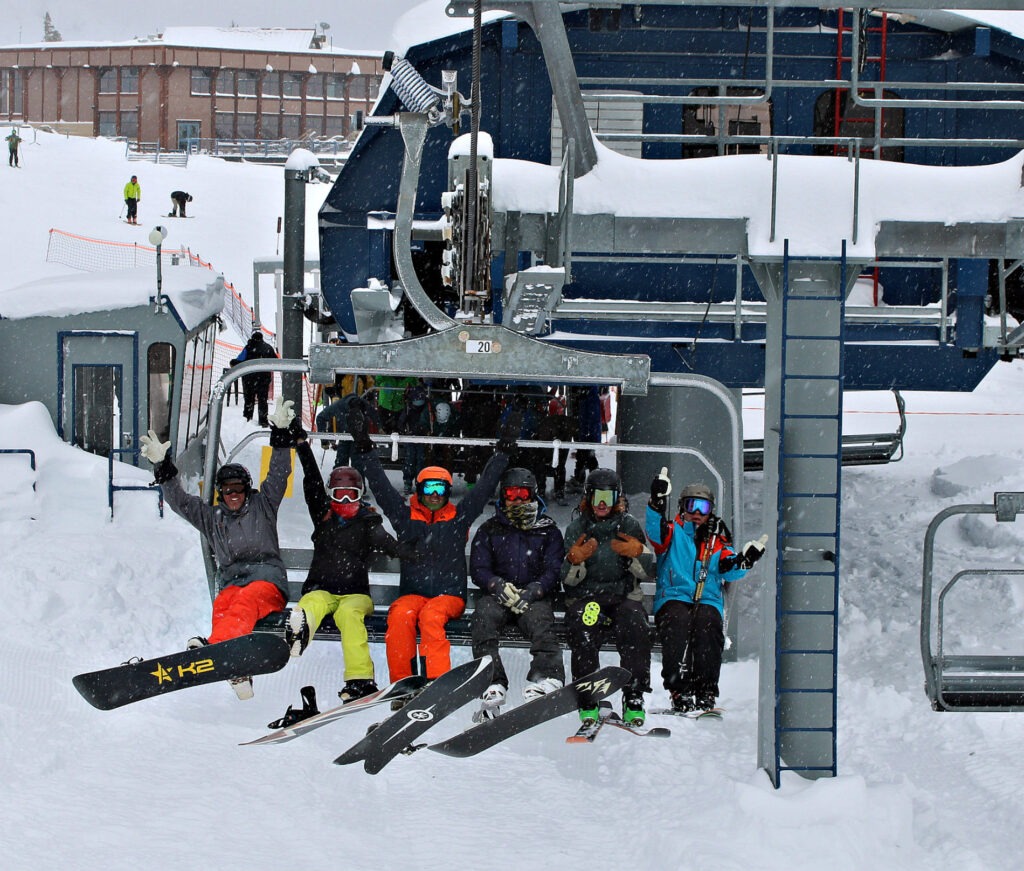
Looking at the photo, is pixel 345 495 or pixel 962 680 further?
pixel 345 495

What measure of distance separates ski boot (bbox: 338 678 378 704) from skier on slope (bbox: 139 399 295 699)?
732 millimetres

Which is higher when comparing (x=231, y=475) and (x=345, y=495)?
(x=231, y=475)

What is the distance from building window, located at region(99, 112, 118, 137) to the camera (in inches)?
2479

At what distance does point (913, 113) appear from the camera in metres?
14.3

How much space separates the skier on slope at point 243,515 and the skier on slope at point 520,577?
118 centimetres

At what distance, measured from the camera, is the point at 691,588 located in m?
7.70

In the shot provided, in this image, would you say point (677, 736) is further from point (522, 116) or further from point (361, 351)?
point (522, 116)

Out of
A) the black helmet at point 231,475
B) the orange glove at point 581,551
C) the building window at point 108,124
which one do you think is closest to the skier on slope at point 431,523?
the orange glove at point 581,551

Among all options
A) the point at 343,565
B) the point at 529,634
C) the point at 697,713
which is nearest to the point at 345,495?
the point at 343,565

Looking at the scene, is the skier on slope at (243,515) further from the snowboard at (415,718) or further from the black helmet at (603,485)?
the black helmet at (603,485)

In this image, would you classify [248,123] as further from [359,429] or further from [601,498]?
[601,498]

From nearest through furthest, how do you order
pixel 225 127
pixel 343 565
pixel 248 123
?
1. pixel 343 565
2. pixel 225 127
3. pixel 248 123

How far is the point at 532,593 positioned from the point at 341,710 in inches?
50.5

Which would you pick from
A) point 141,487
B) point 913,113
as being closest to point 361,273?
point 141,487
